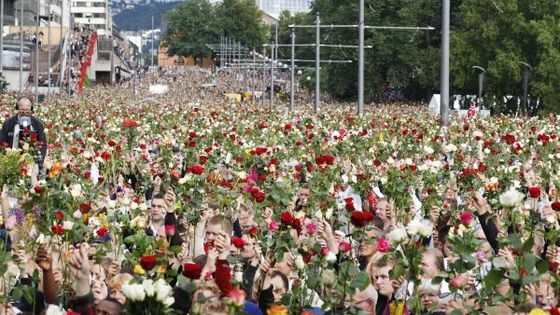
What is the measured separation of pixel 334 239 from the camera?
970cm

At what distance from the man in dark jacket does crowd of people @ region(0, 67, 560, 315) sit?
0.05 meters

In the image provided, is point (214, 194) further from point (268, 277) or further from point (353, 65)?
point (353, 65)

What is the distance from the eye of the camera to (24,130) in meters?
18.2

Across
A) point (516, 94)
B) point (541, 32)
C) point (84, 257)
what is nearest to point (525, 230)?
point (84, 257)

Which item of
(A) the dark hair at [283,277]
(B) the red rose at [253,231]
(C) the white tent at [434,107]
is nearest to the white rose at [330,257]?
(A) the dark hair at [283,277]

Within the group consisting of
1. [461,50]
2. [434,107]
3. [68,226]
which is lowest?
[434,107]

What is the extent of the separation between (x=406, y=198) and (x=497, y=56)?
2262 inches

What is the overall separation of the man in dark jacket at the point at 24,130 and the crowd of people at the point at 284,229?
0.15 feet

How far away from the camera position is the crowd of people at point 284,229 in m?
7.17

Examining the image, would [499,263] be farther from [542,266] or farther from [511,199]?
[511,199]

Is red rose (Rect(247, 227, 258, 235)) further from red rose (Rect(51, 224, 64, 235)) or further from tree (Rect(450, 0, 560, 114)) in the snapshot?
tree (Rect(450, 0, 560, 114))

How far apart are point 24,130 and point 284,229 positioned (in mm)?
9630

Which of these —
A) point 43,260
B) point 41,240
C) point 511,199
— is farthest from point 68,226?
point 511,199

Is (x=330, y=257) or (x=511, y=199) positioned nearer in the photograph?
(x=511, y=199)
